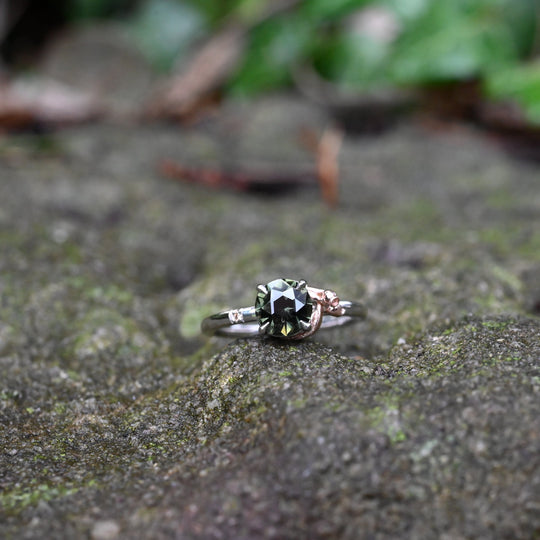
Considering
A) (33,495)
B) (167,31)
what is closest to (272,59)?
(167,31)

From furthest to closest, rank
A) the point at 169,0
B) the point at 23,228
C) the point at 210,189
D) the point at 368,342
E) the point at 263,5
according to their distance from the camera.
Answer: the point at 169,0 < the point at 263,5 < the point at 210,189 < the point at 23,228 < the point at 368,342

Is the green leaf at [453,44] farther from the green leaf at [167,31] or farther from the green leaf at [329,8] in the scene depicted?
the green leaf at [167,31]

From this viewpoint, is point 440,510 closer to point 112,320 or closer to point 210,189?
point 112,320

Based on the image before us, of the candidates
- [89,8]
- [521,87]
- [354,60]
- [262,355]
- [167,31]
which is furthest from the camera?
[89,8]

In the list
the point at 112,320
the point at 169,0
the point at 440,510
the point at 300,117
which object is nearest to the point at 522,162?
the point at 300,117

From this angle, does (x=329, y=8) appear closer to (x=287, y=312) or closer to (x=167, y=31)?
(x=167, y=31)

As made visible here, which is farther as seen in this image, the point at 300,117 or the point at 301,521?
the point at 300,117
